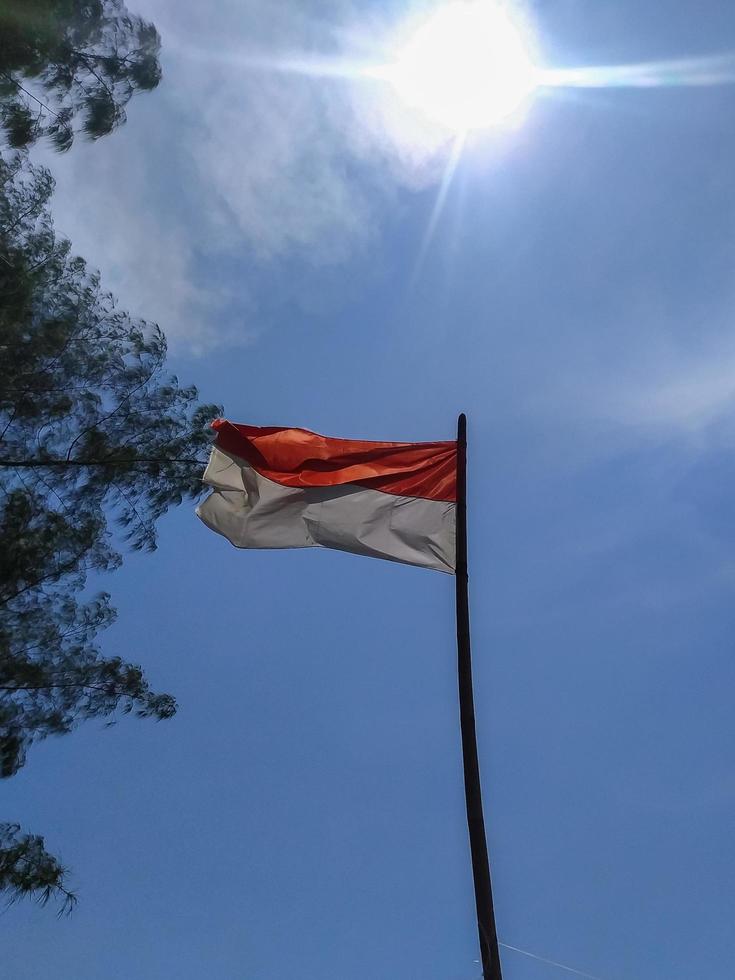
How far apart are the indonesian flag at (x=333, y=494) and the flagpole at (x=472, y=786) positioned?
506mm

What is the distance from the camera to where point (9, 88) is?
34.8 feet

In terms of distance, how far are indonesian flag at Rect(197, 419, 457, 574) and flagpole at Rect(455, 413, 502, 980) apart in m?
0.51

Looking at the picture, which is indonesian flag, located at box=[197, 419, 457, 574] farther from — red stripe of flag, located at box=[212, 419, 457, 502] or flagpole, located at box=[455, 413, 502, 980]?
flagpole, located at box=[455, 413, 502, 980]

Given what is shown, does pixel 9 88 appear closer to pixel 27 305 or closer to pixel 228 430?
pixel 27 305

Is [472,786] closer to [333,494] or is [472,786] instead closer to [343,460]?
[333,494]

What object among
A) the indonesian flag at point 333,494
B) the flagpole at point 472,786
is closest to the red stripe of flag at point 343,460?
the indonesian flag at point 333,494

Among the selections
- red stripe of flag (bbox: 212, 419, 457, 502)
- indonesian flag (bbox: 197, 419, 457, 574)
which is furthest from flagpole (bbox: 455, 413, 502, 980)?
red stripe of flag (bbox: 212, 419, 457, 502)

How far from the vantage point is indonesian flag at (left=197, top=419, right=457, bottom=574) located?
732 cm

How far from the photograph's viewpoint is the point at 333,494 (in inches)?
308

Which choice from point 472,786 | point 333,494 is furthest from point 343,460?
point 472,786

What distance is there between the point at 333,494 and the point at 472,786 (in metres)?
2.99

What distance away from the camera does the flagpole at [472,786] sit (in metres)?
5.07

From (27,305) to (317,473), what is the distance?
16.5 ft

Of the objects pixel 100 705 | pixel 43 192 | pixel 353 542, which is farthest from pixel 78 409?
pixel 353 542
